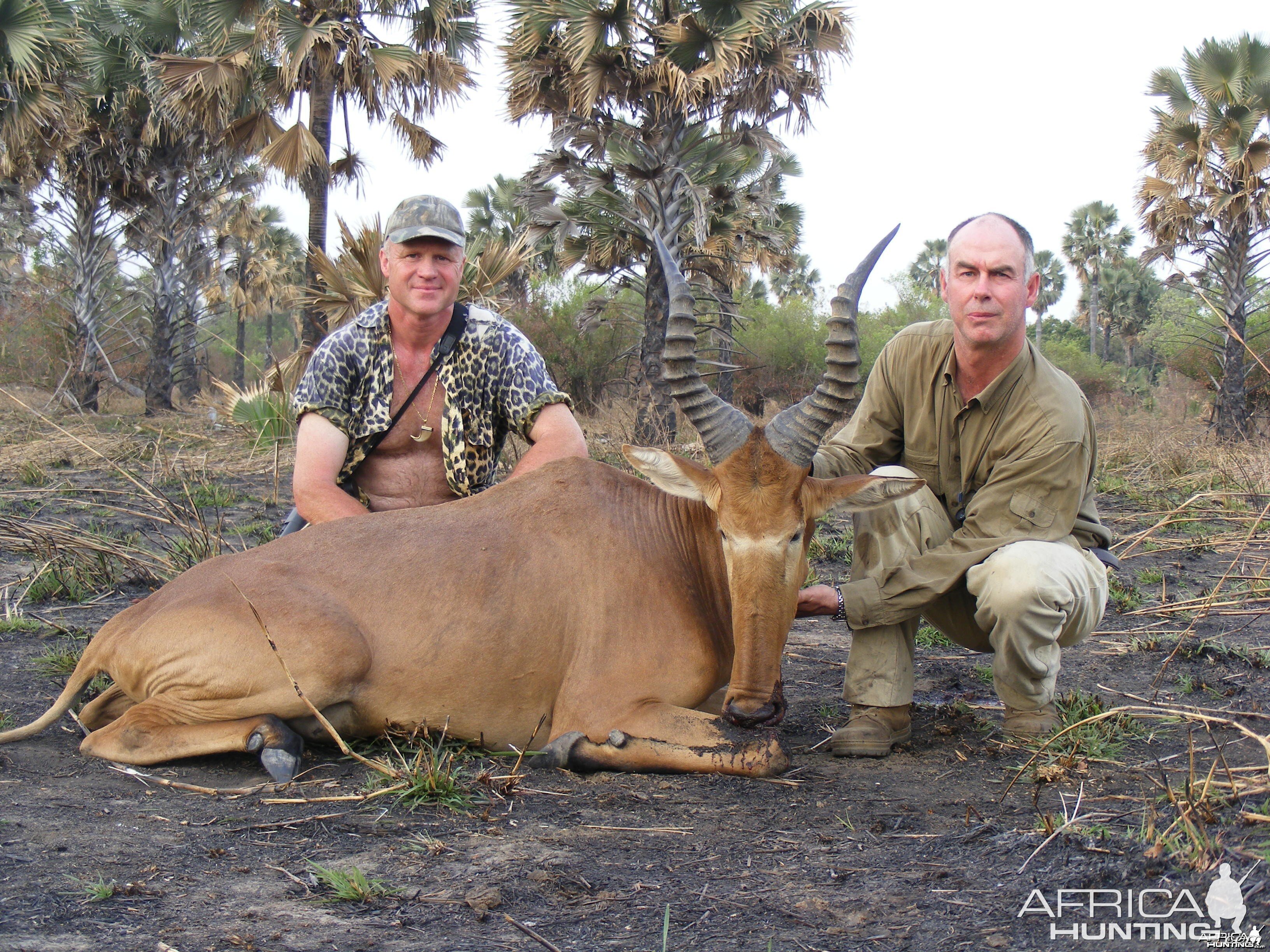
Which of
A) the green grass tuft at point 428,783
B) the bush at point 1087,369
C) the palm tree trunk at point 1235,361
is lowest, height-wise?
the green grass tuft at point 428,783

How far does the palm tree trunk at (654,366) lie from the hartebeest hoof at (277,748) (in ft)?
34.0

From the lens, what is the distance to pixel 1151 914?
2822mm

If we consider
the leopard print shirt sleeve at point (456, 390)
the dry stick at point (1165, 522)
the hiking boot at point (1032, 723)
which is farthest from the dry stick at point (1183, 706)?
the leopard print shirt sleeve at point (456, 390)

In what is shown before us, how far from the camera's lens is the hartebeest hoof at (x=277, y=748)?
4391 millimetres

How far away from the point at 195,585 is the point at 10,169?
72.7ft

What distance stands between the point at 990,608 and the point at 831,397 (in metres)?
1.21

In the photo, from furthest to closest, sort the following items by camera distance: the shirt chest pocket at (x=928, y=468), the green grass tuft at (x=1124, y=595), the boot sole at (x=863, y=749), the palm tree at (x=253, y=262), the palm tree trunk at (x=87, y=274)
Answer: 1. the palm tree at (x=253, y=262)
2. the palm tree trunk at (x=87, y=274)
3. the green grass tuft at (x=1124, y=595)
4. the shirt chest pocket at (x=928, y=468)
5. the boot sole at (x=863, y=749)

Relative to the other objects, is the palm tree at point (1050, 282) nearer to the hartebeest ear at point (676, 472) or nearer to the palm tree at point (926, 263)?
the palm tree at point (926, 263)

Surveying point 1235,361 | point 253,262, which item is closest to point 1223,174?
point 1235,361

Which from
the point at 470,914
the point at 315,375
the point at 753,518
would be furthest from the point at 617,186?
the point at 470,914

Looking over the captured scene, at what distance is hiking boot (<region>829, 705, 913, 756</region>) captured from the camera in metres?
4.93

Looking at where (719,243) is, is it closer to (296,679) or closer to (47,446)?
(47,446)

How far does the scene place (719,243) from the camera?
21078mm

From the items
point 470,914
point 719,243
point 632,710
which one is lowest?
point 470,914
